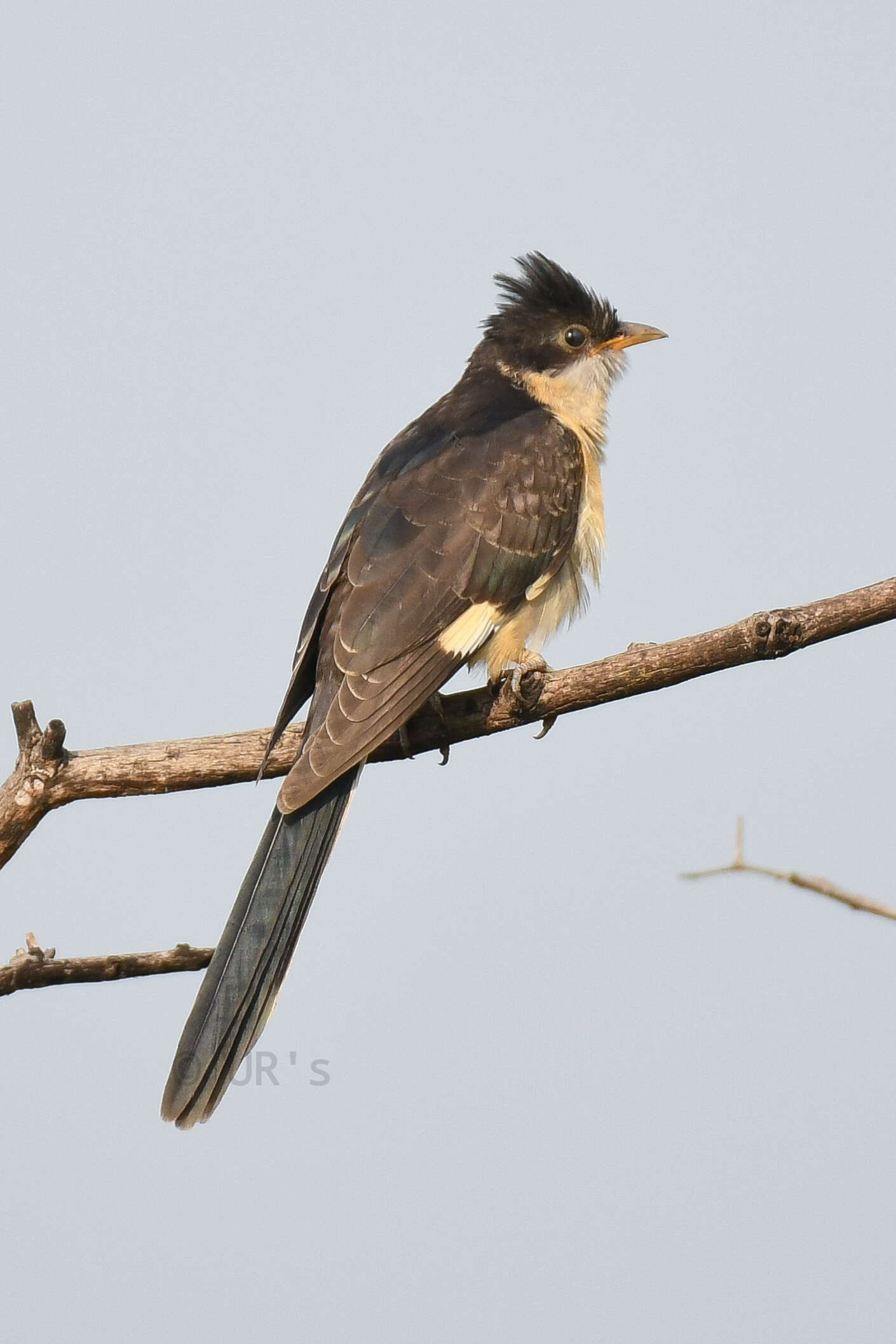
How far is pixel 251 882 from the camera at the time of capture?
4699 millimetres

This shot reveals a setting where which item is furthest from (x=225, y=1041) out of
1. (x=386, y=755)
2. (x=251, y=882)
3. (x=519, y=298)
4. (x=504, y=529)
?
(x=519, y=298)

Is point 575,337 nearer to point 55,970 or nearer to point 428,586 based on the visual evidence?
point 428,586

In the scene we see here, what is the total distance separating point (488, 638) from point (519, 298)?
2083 mm

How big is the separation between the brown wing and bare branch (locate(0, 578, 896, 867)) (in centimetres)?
29

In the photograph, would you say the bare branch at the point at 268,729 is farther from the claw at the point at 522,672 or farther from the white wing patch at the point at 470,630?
the white wing patch at the point at 470,630

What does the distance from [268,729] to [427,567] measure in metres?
0.86

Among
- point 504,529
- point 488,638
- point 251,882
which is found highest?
point 504,529

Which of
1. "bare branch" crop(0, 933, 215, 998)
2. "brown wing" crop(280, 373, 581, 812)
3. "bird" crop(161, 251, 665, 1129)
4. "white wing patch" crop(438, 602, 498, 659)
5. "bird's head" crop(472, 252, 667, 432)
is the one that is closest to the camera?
"bare branch" crop(0, 933, 215, 998)

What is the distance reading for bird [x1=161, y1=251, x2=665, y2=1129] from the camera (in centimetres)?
461

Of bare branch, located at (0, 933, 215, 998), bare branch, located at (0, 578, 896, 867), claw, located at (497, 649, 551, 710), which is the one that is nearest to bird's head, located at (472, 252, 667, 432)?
claw, located at (497, 649, 551, 710)

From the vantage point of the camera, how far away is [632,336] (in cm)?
661

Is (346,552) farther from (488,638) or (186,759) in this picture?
(186,759)

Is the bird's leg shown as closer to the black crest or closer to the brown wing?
the brown wing

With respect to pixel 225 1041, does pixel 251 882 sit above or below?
above
